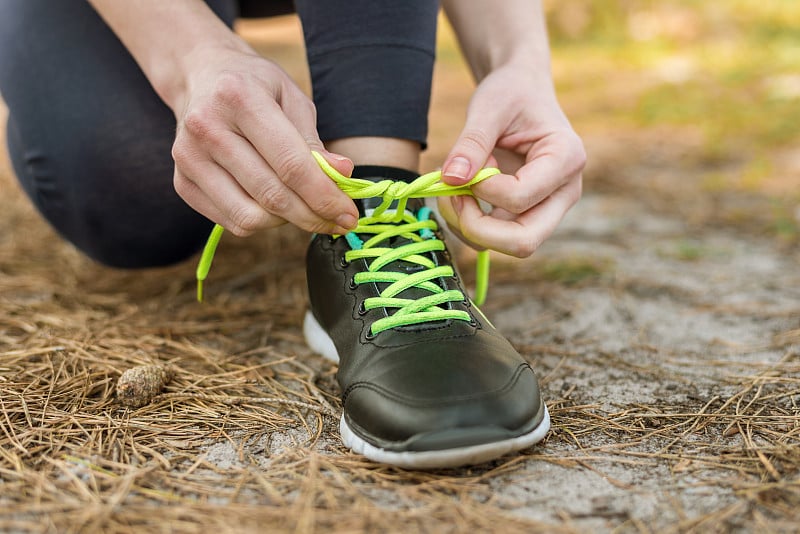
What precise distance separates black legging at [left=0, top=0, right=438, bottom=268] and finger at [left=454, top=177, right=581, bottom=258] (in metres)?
0.26

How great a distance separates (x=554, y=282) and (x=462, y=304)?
724 millimetres

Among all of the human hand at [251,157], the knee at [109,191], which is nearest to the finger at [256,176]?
the human hand at [251,157]

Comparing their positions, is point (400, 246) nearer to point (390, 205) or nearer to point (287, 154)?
point (390, 205)

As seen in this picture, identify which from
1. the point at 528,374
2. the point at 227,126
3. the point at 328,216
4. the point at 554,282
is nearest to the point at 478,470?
the point at 528,374

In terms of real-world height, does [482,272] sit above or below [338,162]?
below

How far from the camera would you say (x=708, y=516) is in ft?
2.76

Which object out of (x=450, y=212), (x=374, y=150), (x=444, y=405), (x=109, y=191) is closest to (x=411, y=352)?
(x=444, y=405)

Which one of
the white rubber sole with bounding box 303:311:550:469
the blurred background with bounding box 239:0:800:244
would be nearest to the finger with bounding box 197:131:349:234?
the white rubber sole with bounding box 303:311:550:469

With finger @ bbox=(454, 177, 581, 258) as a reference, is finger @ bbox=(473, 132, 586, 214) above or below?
above

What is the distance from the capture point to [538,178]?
1.09 m

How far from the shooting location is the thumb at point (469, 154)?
108 centimetres

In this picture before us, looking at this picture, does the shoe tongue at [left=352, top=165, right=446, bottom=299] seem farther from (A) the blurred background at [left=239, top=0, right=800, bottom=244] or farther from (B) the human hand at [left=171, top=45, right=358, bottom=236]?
(A) the blurred background at [left=239, top=0, right=800, bottom=244]

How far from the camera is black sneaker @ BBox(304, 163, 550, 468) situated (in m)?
0.91

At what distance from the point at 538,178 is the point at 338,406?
0.51 metres
